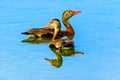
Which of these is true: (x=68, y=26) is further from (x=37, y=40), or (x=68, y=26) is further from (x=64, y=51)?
(x=64, y=51)

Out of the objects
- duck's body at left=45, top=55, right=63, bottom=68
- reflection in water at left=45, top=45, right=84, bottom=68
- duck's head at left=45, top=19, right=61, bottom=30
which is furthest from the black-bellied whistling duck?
duck's body at left=45, top=55, right=63, bottom=68

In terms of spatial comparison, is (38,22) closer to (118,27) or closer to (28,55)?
(118,27)

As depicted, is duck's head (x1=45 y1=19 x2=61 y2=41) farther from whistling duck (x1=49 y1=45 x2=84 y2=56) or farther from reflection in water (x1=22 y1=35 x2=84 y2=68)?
whistling duck (x1=49 y1=45 x2=84 y2=56)

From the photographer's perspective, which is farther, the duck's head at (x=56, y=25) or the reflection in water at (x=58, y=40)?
the duck's head at (x=56, y=25)

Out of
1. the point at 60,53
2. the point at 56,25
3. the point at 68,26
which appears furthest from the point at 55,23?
the point at 60,53

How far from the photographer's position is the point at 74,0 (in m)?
12.3

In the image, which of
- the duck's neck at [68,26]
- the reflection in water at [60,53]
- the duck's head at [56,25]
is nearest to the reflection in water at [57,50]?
the reflection in water at [60,53]

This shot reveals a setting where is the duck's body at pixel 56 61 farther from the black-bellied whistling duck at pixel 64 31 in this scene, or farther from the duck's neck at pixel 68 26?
the duck's neck at pixel 68 26

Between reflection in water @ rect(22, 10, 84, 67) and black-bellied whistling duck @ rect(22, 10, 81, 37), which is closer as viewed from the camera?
reflection in water @ rect(22, 10, 84, 67)

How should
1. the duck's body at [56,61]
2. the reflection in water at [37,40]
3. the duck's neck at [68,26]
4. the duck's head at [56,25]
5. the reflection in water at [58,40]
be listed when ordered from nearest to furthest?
the duck's body at [56,61] < the reflection in water at [58,40] < the reflection in water at [37,40] < the duck's head at [56,25] < the duck's neck at [68,26]

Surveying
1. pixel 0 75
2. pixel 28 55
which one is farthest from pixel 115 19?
pixel 0 75

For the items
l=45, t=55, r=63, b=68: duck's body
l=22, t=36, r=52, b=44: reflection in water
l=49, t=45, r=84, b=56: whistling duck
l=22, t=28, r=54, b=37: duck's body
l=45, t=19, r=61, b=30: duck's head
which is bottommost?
l=45, t=55, r=63, b=68: duck's body

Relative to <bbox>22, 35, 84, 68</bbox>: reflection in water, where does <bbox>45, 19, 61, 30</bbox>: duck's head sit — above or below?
above

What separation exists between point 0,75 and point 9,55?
3.14 feet
